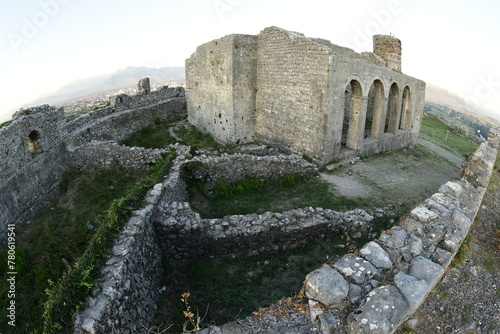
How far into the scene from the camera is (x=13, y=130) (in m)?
11.1

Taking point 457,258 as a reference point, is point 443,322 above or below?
below

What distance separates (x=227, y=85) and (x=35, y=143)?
9475 millimetres

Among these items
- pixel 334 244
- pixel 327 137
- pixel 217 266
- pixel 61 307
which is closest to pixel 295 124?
pixel 327 137

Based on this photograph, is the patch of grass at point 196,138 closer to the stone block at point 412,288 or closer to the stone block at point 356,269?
the stone block at point 356,269

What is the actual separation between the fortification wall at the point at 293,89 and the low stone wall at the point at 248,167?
1.91 m

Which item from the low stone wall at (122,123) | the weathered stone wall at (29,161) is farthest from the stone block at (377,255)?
the low stone wall at (122,123)

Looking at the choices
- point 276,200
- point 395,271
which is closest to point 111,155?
point 276,200

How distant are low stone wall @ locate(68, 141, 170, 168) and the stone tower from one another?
18449 millimetres

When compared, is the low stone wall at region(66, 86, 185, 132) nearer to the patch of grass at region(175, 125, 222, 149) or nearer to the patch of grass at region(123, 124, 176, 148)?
the patch of grass at region(123, 124, 176, 148)

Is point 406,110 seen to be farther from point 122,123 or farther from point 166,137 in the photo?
point 122,123

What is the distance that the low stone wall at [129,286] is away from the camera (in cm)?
421

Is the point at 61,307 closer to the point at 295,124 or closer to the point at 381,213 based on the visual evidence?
the point at 381,213

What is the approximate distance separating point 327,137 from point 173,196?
300 inches

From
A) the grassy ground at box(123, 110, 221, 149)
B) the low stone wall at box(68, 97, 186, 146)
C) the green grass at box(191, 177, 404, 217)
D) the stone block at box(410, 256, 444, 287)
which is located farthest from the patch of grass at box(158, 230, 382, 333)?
the low stone wall at box(68, 97, 186, 146)
